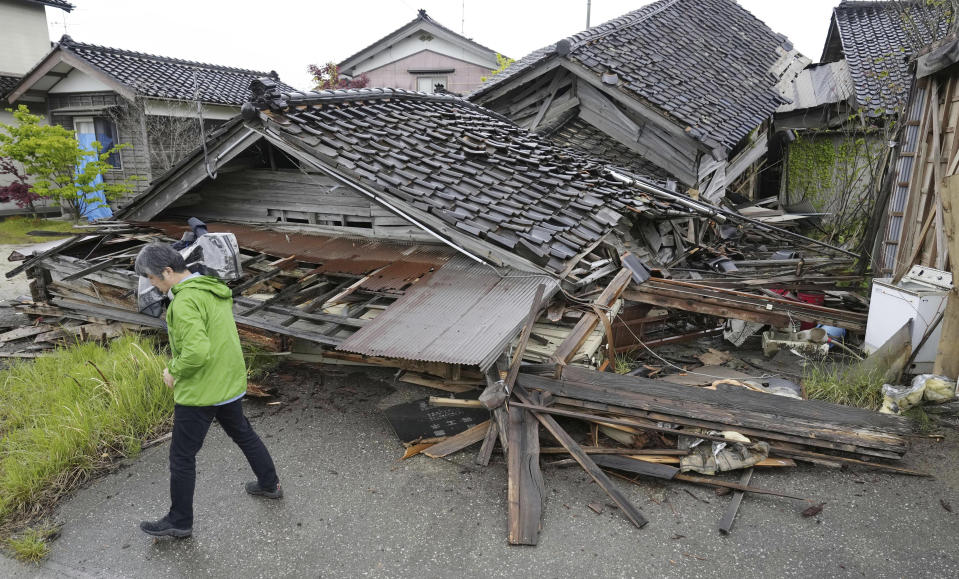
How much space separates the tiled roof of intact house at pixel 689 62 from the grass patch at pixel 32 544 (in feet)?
35.3

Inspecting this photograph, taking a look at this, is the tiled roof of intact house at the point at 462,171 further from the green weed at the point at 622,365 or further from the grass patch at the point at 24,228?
the grass patch at the point at 24,228

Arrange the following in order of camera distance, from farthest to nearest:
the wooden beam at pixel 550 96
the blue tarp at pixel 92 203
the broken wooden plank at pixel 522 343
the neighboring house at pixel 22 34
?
the neighboring house at pixel 22 34 < the blue tarp at pixel 92 203 < the wooden beam at pixel 550 96 < the broken wooden plank at pixel 522 343

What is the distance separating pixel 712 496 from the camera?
416 centimetres

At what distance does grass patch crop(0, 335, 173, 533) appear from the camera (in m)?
4.53

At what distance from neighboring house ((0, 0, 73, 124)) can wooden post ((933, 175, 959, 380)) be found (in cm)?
2609

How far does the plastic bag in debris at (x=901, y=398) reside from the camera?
4887mm

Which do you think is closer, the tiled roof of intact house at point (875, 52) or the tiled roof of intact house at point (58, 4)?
the tiled roof of intact house at point (875, 52)

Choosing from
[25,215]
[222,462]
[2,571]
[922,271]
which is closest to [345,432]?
[222,462]

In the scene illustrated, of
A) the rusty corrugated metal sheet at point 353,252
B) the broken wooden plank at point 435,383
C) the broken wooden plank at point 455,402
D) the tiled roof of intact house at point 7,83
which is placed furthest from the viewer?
the tiled roof of intact house at point 7,83

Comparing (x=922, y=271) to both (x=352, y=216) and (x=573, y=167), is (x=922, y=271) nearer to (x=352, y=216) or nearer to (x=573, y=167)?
(x=573, y=167)

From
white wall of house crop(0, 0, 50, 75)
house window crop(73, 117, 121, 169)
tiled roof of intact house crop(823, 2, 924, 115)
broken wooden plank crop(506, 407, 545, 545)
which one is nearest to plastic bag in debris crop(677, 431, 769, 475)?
broken wooden plank crop(506, 407, 545, 545)

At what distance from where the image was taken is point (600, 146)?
12.4 m

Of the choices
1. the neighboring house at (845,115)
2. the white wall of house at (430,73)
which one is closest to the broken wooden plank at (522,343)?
the neighboring house at (845,115)

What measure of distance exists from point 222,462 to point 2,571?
153 cm
